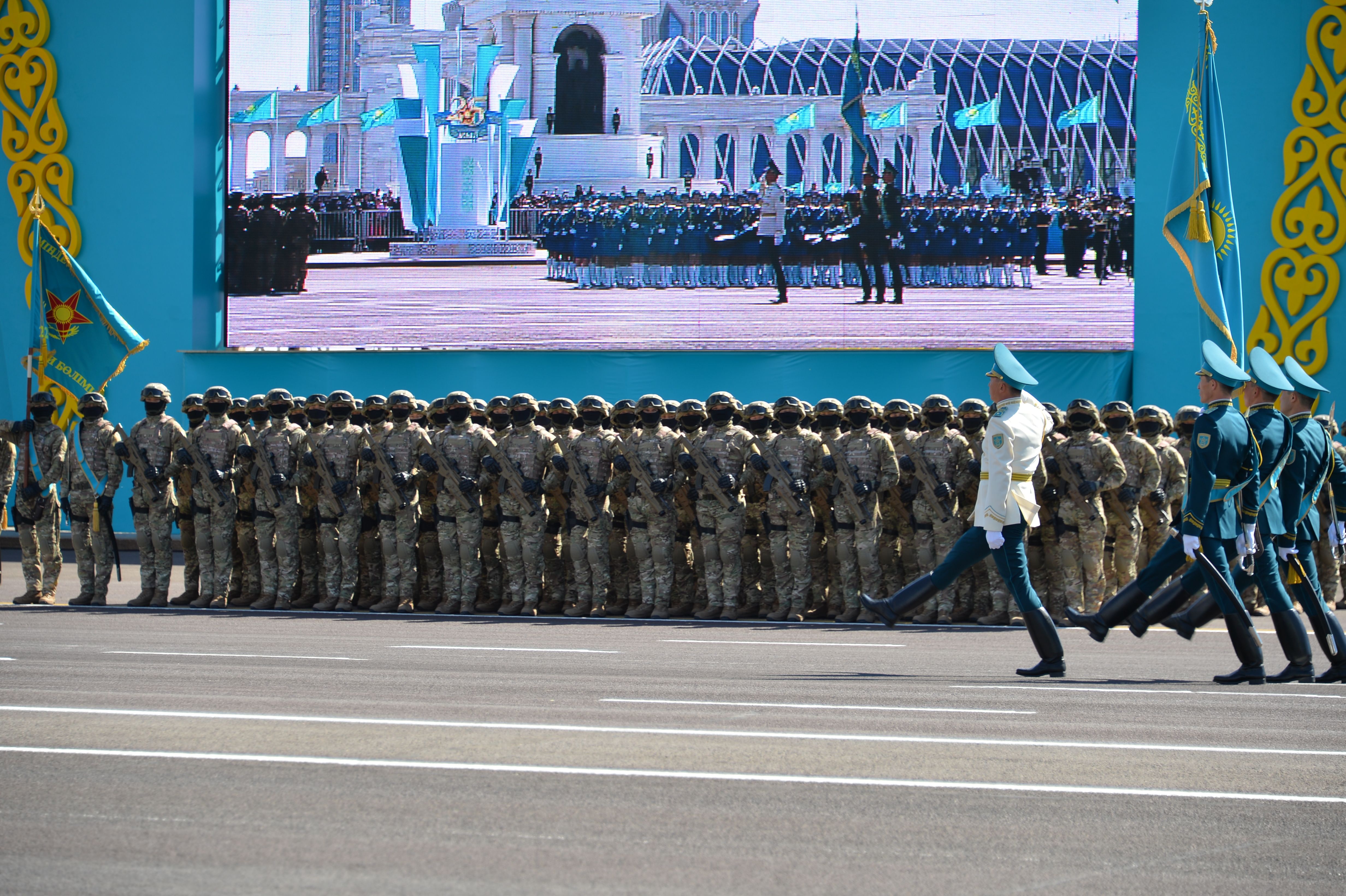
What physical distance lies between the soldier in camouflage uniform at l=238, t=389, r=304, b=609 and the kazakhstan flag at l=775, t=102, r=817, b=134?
25.9 ft

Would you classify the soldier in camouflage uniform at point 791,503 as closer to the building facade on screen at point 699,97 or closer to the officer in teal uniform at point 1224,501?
the officer in teal uniform at point 1224,501

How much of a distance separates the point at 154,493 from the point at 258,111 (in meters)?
8.42

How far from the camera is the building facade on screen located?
1834 centimetres

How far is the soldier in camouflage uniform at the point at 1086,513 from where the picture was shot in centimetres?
1219

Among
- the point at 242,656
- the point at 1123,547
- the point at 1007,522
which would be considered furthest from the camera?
the point at 1123,547

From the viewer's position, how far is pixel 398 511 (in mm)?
13078

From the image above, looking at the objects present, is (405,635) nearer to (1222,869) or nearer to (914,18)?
(1222,869)

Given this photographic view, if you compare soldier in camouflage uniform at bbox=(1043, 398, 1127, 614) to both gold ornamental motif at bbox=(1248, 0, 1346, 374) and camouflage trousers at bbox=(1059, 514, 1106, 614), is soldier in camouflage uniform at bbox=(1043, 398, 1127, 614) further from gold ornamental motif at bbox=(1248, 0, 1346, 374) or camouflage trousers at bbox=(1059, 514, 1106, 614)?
gold ornamental motif at bbox=(1248, 0, 1346, 374)

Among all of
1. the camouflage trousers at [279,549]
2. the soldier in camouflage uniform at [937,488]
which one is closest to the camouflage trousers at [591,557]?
the camouflage trousers at [279,549]

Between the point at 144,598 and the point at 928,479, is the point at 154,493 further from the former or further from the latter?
the point at 928,479

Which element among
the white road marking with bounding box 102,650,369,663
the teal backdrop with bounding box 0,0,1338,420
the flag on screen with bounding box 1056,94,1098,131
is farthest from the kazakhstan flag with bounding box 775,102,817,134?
the white road marking with bounding box 102,650,369,663

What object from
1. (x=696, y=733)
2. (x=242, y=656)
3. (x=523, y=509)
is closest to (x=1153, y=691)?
(x=696, y=733)

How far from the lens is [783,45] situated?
19188 millimetres

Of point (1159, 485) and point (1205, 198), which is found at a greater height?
point (1205, 198)
